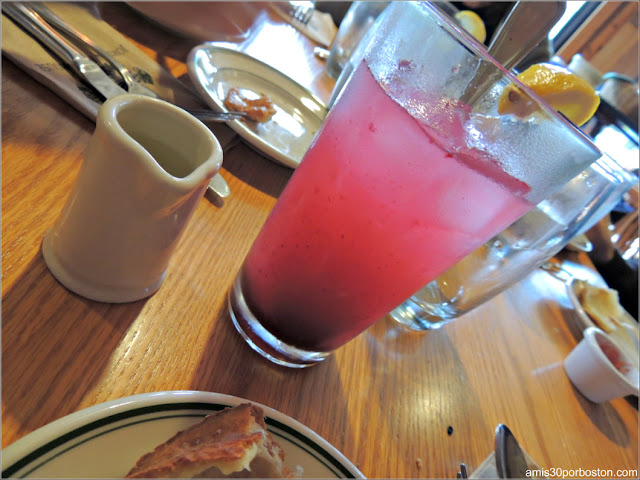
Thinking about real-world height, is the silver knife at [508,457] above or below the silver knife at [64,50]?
below

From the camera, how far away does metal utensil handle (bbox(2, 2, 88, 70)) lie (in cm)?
54

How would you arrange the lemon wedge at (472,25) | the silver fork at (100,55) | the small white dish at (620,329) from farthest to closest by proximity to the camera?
1. the lemon wedge at (472,25)
2. the small white dish at (620,329)
3. the silver fork at (100,55)

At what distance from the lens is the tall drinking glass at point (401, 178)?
36cm

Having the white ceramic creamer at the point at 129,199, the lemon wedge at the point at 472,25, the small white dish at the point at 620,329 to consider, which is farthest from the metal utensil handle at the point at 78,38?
the lemon wedge at the point at 472,25

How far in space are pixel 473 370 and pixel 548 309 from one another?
41 cm

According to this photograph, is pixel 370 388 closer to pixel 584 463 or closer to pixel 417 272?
pixel 417 272

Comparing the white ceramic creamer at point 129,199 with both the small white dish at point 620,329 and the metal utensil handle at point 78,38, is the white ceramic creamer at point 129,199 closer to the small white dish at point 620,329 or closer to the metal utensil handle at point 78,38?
the metal utensil handle at point 78,38

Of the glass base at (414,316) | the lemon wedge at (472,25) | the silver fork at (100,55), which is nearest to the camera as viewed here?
the silver fork at (100,55)

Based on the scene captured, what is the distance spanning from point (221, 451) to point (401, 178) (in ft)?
0.79

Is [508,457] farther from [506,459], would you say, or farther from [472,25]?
[472,25]

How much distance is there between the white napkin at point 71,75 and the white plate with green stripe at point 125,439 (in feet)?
1.20

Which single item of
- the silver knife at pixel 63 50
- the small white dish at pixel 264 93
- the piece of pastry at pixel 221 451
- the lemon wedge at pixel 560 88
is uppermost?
the lemon wedge at pixel 560 88

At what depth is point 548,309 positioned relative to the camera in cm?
102

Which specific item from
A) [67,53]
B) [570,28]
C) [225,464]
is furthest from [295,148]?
[570,28]
